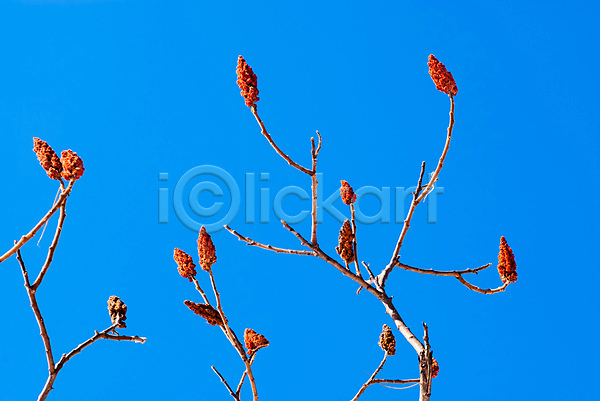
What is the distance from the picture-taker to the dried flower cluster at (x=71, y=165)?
358 cm

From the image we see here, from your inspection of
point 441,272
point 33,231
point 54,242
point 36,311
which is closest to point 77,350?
point 36,311

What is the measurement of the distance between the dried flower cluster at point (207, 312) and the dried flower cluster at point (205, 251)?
35 cm

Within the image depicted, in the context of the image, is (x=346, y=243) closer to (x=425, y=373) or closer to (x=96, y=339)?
(x=425, y=373)

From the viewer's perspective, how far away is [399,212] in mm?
7207

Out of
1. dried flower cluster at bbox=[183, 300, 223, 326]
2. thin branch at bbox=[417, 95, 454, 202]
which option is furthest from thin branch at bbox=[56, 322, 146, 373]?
thin branch at bbox=[417, 95, 454, 202]

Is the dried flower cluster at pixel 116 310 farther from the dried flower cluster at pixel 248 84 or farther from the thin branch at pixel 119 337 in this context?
the dried flower cluster at pixel 248 84

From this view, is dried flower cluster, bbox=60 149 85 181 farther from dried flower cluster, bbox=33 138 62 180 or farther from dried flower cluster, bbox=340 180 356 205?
dried flower cluster, bbox=340 180 356 205

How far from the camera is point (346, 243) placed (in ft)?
15.7

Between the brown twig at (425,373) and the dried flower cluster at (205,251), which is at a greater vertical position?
the dried flower cluster at (205,251)

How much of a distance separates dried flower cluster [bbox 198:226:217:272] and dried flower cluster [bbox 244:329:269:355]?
778mm

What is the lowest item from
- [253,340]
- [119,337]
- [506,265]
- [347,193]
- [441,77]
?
[119,337]

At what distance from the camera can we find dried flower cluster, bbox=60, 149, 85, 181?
3.58 metres

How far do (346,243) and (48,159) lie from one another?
228 cm

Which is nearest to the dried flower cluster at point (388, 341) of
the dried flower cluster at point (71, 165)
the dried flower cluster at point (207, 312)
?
the dried flower cluster at point (207, 312)
